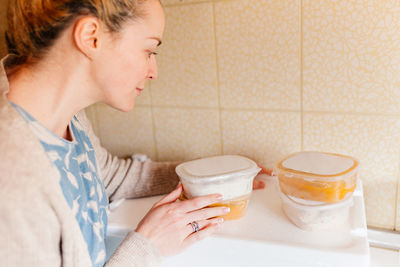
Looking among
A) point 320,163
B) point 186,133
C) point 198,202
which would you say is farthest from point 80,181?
point 320,163

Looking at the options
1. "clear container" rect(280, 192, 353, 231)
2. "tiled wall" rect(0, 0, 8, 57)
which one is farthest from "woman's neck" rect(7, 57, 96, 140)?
"tiled wall" rect(0, 0, 8, 57)

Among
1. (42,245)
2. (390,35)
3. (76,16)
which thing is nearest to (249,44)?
(390,35)

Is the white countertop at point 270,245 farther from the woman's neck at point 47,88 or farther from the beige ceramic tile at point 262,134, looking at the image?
the woman's neck at point 47,88

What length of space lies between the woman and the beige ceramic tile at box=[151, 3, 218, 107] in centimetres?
26

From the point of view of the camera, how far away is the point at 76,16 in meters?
0.62

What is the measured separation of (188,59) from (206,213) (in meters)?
0.46

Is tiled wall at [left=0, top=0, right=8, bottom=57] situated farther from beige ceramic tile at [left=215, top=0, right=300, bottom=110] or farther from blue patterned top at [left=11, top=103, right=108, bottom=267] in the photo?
beige ceramic tile at [left=215, top=0, right=300, bottom=110]

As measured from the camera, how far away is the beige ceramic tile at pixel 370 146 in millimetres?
855

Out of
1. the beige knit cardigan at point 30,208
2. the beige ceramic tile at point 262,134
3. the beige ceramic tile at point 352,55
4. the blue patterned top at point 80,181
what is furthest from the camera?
the beige ceramic tile at point 262,134

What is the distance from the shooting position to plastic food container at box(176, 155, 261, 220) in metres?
0.78

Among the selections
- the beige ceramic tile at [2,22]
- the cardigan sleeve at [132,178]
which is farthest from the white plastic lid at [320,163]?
the beige ceramic tile at [2,22]

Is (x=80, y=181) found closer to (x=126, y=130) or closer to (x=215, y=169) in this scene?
(x=215, y=169)

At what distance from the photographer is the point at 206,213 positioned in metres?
0.77

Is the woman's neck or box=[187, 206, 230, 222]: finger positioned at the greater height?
the woman's neck
